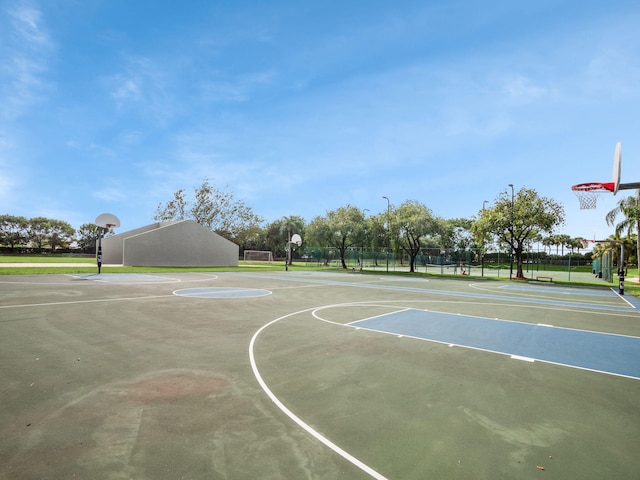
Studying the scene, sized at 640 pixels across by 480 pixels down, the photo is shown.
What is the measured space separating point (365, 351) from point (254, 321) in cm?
378

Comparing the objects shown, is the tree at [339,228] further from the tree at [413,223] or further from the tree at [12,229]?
the tree at [12,229]

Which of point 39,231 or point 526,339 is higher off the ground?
point 39,231

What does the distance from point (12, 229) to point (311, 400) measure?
8519 cm

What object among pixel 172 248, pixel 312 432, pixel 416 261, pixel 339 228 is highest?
pixel 339 228

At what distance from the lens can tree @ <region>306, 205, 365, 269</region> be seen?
44.3 m

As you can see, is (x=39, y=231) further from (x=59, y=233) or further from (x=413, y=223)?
(x=413, y=223)

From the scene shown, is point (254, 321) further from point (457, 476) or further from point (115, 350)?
point (457, 476)

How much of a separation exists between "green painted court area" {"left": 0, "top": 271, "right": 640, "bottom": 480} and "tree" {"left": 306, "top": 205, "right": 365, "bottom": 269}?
3510 cm

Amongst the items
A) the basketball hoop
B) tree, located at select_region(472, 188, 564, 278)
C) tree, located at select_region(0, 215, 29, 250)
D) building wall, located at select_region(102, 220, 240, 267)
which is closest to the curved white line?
the basketball hoop

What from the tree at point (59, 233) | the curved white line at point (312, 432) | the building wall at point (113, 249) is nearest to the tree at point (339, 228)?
the building wall at point (113, 249)

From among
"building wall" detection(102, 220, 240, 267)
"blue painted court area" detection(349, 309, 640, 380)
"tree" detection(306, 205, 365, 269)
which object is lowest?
"blue painted court area" detection(349, 309, 640, 380)

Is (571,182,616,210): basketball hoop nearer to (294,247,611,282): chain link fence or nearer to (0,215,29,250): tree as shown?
(294,247,611,282): chain link fence

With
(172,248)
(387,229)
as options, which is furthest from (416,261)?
(172,248)

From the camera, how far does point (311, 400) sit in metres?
4.49
